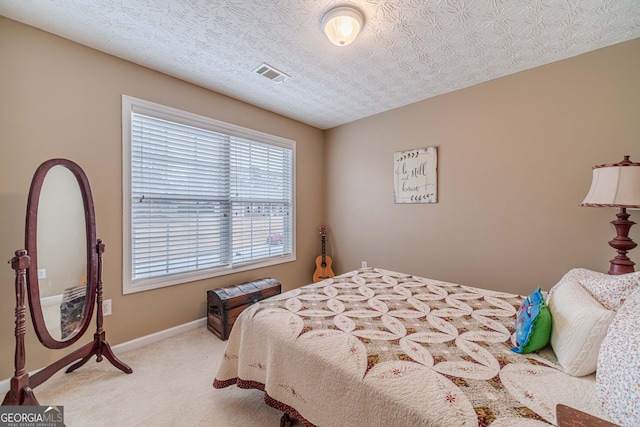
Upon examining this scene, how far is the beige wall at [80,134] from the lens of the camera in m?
1.71

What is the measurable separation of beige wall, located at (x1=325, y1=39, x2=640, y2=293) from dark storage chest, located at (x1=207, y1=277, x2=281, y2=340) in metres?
1.70

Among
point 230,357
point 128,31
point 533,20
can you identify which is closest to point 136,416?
point 230,357

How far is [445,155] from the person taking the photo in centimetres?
283

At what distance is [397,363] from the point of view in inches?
41.9

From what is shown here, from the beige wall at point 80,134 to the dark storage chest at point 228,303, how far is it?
21cm

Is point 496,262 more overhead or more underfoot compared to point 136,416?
more overhead

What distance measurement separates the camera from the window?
2.26 meters

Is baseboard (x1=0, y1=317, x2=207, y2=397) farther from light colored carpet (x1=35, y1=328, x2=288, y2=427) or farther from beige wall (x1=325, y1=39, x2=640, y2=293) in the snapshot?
beige wall (x1=325, y1=39, x2=640, y2=293)

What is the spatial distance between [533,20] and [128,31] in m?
2.86

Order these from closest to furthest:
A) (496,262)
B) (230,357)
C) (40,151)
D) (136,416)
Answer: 1. (136,416)
2. (230,357)
3. (40,151)
4. (496,262)

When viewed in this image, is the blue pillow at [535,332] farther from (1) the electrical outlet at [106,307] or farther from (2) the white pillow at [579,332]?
(1) the electrical outlet at [106,307]

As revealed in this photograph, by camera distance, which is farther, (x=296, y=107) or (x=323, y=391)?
(x=296, y=107)

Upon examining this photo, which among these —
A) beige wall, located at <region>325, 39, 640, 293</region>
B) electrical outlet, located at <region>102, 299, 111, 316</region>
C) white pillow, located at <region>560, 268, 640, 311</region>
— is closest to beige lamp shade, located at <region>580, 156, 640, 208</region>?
beige wall, located at <region>325, 39, 640, 293</region>

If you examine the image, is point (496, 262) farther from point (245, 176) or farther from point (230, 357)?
point (245, 176)
